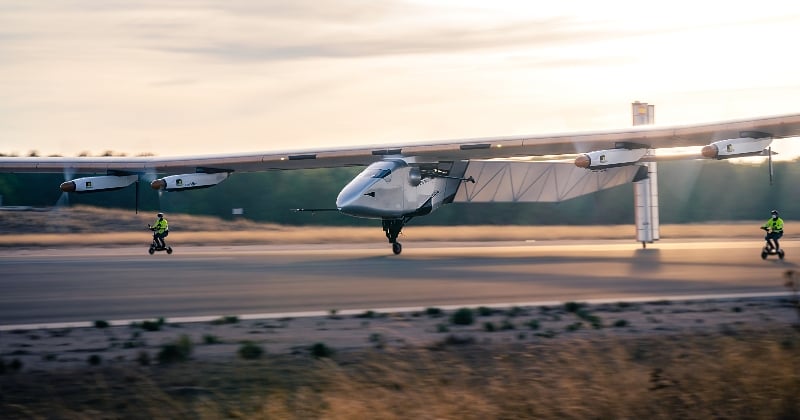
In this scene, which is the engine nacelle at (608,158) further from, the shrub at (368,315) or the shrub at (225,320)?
the shrub at (225,320)

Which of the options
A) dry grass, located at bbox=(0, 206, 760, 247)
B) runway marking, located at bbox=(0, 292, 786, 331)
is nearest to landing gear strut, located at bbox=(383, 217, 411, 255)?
dry grass, located at bbox=(0, 206, 760, 247)

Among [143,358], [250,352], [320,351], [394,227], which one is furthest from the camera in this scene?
[394,227]

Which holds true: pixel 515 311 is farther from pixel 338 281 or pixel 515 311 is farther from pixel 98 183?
pixel 98 183

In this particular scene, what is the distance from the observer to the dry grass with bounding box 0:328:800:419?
8.64 metres

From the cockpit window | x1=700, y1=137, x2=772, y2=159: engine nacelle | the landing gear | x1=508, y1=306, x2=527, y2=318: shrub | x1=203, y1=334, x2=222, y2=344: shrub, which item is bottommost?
the landing gear

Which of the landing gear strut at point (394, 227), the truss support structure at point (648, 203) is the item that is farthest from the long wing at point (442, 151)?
the truss support structure at point (648, 203)

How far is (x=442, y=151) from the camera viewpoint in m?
37.7

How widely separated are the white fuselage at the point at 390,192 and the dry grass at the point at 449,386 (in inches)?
882

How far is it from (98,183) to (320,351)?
31.4 meters

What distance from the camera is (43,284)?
23484 mm

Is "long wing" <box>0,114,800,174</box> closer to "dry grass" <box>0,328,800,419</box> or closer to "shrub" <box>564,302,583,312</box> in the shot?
"shrub" <box>564,302,583,312</box>

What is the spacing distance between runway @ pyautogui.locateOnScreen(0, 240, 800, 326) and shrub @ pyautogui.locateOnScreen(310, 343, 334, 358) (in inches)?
185

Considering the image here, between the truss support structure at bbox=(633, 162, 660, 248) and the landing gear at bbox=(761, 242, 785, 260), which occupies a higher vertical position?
the truss support structure at bbox=(633, 162, 660, 248)

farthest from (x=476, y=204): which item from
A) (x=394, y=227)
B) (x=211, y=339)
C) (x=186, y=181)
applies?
(x=211, y=339)
